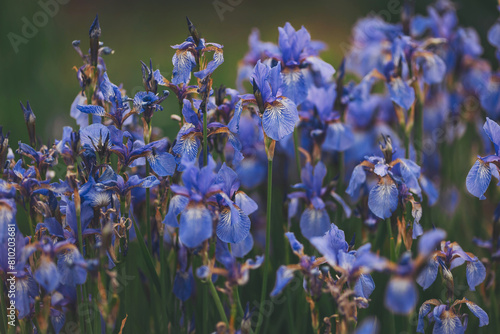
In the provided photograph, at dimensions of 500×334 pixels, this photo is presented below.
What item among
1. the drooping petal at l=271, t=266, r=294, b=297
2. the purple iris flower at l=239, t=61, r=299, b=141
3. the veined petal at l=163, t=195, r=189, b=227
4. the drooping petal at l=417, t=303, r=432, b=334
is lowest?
the drooping petal at l=417, t=303, r=432, b=334

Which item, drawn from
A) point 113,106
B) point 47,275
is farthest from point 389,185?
point 47,275

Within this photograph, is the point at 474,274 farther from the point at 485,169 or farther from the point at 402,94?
the point at 402,94

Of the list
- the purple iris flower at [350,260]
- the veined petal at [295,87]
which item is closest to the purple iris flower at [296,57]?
the veined petal at [295,87]

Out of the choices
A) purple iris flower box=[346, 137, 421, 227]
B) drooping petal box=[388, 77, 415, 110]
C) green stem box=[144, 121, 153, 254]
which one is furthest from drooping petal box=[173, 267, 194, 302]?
drooping petal box=[388, 77, 415, 110]

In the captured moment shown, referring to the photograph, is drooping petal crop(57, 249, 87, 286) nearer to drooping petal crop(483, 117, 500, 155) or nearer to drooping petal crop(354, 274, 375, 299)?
drooping petal crop(354, 274, 375, 299)

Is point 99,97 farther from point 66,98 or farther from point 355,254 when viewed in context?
point 66,98

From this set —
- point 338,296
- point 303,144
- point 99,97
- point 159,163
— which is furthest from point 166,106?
point 338,296
